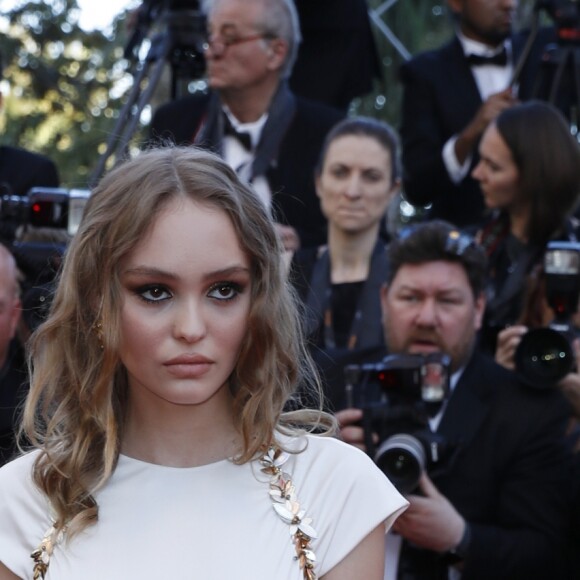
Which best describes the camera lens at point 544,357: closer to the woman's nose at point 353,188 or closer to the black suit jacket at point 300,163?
the woman's nose at point 353,188

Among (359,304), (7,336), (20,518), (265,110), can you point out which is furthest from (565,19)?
(20,518)

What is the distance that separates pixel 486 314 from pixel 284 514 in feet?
7.90

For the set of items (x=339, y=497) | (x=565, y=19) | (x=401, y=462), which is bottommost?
(x=401, y=462)

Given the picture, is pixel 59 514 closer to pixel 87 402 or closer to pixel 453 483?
pixel 87 402

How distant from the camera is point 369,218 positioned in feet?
16.6

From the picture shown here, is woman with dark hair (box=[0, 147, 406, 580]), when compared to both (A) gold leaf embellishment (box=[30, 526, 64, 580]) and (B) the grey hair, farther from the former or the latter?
(B) the grey hair

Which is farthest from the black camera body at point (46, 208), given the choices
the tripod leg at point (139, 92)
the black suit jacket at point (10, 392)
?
the tripod leg at point (139, 92)

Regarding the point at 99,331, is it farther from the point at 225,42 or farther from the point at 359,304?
the point at 225,42

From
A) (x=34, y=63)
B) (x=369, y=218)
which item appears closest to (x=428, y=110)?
(x=369, y=218)

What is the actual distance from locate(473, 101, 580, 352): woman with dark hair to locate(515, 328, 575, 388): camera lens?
0.46 meters

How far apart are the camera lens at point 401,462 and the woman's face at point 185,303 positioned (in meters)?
1.29

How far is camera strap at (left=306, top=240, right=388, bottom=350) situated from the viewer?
4.79 metres

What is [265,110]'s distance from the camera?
551 cm

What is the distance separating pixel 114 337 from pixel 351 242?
2530 millimetres
